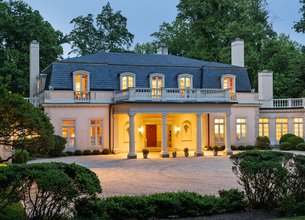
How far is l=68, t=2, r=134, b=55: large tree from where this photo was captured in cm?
5297

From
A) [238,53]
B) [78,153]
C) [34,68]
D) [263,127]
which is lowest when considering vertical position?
[78,153]

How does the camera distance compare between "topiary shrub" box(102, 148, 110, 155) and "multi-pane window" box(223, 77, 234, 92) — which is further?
"multi-pane window" box(223, 77, 234, 92)

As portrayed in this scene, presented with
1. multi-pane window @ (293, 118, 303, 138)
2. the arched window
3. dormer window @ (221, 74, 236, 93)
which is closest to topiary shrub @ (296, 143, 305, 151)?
multi-pane window @ (293, 118, 303, 138)

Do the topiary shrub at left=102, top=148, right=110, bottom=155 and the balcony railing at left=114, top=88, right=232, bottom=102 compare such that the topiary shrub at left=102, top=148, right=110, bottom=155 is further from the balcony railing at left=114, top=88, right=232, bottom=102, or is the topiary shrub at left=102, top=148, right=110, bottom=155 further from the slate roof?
the slate roof

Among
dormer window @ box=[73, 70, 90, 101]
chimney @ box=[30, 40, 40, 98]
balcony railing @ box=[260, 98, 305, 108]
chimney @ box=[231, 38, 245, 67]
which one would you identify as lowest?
balcony railing @ box=[260, 98, 305, 108]

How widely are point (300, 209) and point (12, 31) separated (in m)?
33.3

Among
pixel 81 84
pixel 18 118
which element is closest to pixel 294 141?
pixel 81 84

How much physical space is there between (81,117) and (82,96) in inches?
56.5

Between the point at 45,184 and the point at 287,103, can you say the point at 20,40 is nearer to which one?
the point at 287,103

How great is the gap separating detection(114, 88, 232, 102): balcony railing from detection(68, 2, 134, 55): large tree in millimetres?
22126

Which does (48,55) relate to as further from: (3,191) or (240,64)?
(3,191)

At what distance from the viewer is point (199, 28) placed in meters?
49.8

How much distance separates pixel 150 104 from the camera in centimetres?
2989

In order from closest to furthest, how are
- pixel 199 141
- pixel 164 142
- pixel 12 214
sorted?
1. pixel 12 214
2. pixel 164 142
3. pixel 199 141
